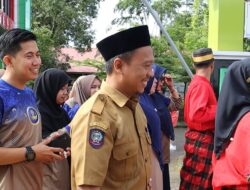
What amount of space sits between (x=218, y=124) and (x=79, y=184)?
3.84 feet

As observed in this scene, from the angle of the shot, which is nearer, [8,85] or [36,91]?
[8,85]

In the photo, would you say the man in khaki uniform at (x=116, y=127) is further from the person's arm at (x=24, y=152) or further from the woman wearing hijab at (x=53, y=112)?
the woman wearing hijab at (x=53, y=112)

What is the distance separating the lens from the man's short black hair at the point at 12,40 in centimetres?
246

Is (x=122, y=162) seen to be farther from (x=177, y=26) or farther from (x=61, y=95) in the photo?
(x=177, y=26)

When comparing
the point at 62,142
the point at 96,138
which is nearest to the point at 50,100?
the point at 62,142

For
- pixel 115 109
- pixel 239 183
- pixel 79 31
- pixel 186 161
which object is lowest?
pixel 186 161

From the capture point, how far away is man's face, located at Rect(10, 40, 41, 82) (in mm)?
2449

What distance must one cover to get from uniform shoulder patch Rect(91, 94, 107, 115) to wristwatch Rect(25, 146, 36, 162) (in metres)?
0.59

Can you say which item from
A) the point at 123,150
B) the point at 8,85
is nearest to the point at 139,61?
the point at 123,150

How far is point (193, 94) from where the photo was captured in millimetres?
4059

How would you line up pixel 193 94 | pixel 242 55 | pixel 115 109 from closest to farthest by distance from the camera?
pixel 115 109, pixel 193 94, pixel 242 55

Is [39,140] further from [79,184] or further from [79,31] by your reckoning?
[79,31]

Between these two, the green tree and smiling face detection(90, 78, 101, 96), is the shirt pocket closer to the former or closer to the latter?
smiling face detection(90, 78, 101, 96)

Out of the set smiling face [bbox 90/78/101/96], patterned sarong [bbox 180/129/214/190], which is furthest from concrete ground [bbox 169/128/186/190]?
smiling face [bbox 90/78/101/96]
